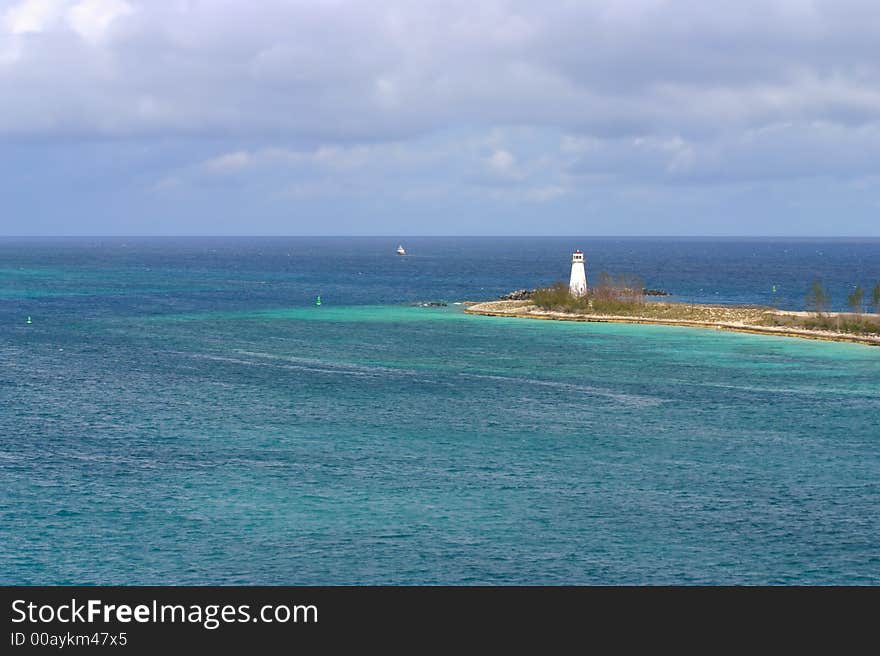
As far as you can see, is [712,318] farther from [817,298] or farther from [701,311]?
[817,298]

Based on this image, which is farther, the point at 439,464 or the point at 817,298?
the point at 817,298

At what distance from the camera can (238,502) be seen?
5406 cm

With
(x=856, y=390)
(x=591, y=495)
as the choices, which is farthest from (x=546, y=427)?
(x=856, y=390)

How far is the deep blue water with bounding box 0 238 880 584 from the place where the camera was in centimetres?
4578

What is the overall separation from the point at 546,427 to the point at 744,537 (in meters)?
26.1

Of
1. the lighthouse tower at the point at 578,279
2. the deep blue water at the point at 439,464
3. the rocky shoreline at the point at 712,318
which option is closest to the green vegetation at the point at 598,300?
the lighthouse tower at the point at 578,279

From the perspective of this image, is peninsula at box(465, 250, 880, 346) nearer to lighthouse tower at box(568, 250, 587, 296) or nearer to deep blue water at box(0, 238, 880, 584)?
lighthouse tower at box(568, 250, 587, 296)

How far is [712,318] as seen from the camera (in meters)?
144

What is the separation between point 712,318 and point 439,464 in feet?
295

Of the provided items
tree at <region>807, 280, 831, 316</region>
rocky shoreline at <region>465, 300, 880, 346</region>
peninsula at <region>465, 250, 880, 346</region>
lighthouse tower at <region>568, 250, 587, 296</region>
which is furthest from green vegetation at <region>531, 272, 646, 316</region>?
tree at <region>807, 280, 831, 316</region>

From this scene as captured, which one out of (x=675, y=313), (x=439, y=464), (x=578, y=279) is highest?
(x=578, y=279)

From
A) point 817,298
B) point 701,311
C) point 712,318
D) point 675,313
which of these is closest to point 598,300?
point 675,313

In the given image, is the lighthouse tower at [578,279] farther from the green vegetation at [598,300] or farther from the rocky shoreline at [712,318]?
the rocky shoreline at [712,318]

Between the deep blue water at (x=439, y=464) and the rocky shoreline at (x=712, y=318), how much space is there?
19.4 ft
